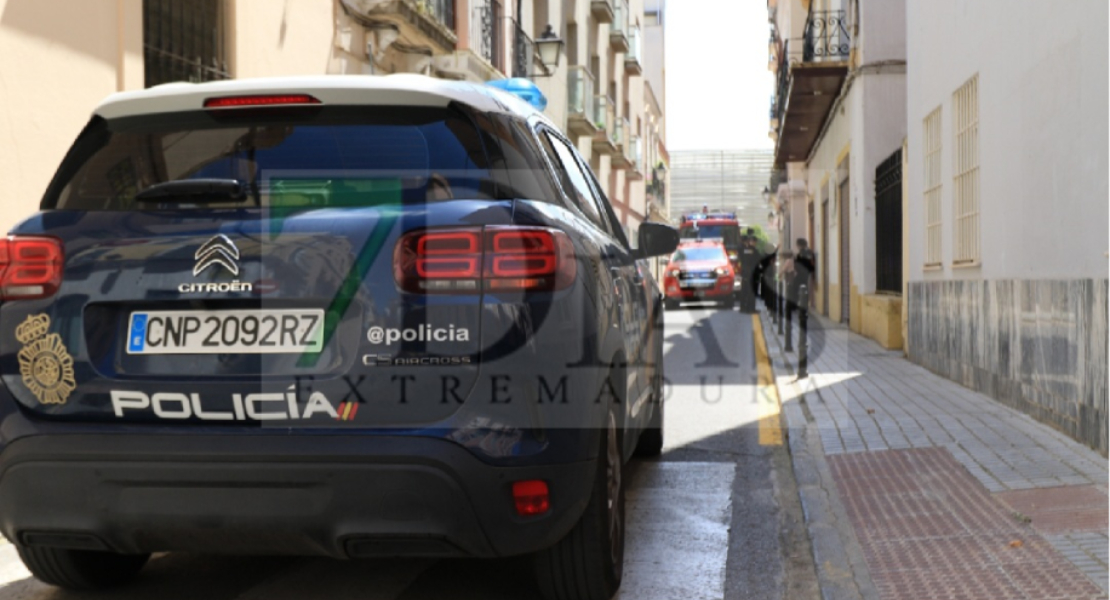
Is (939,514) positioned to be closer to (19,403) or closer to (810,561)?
(810,561)

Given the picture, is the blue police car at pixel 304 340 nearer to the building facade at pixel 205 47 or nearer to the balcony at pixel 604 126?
the building facade at pixel 205 47

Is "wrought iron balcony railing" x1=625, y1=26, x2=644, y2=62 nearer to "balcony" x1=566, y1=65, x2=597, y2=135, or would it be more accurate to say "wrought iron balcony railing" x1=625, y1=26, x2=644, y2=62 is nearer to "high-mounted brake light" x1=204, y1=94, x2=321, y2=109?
"balcony" x1=566, y1=65, x2=597, y2=135

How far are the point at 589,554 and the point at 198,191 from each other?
5.67 feet

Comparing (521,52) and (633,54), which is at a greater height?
(633,54)

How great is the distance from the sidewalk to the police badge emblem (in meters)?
2.73

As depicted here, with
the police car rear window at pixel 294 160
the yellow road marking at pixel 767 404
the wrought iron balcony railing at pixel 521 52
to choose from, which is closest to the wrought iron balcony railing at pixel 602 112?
the wrought iron balcony railing at pixel 521 52

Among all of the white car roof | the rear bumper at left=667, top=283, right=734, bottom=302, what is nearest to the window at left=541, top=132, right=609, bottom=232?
the white car roof

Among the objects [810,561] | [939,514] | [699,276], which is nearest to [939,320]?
[939,514]

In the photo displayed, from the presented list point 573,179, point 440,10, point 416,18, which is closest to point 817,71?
point 440,10

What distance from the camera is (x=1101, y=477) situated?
20.5 feet

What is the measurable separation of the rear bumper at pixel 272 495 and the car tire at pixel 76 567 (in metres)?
0.74

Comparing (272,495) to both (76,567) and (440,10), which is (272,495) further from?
(440,10)

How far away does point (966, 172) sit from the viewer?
11719mm

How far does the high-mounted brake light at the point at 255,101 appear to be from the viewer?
3768 millimetres
